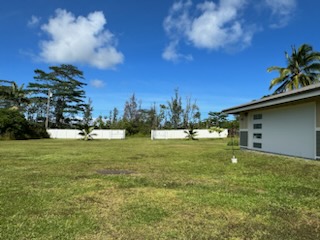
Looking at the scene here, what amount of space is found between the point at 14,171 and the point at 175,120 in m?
43.3

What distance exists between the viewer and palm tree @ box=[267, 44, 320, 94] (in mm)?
24891

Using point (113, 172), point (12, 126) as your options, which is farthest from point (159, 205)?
point (12, 126)

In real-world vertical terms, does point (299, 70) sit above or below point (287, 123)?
above

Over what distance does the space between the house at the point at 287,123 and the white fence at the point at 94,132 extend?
2485 centimetres

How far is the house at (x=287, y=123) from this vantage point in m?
10.2

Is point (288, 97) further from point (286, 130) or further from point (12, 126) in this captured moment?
point (12, 126)

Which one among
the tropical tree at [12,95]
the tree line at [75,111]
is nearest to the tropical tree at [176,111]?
the tree line at [75,111]

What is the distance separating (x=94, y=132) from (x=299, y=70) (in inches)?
999

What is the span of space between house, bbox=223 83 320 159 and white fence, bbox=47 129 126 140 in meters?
24.8

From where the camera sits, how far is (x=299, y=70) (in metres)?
25.7

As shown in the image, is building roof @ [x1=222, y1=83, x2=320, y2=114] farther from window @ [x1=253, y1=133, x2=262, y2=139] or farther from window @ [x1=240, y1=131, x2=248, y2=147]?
window @ [x1=240, y1=131, x2=248, y2=147]

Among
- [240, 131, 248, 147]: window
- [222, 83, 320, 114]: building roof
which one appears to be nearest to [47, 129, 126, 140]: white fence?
[240, 131, 248, 147]: window

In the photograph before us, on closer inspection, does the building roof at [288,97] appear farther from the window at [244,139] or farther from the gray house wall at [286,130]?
the window at [244,139]

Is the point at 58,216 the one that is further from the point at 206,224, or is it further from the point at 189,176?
the point at 189,176
